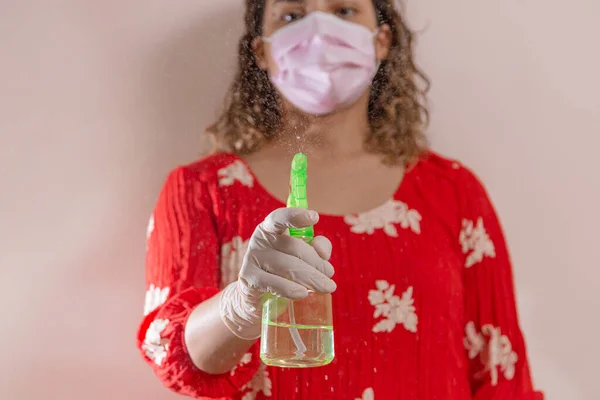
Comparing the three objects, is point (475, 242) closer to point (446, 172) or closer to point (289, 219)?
point (446, 172)

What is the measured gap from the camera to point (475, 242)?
88 cm

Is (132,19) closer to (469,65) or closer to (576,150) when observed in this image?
(469,65)

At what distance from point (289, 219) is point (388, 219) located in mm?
286

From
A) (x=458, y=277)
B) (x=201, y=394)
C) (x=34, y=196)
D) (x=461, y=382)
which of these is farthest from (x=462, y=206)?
(x=34, y=196)

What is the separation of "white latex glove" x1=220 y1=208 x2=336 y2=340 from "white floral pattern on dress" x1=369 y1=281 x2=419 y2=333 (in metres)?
0.21

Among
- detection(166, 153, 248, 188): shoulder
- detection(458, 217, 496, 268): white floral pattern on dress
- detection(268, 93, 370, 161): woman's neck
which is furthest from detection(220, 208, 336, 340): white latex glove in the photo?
detection(458, 217, 496, 268): white floral pattern on dress

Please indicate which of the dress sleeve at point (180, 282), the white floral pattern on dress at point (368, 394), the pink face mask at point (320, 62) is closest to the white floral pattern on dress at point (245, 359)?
the dress sleeve at point (180, 282)

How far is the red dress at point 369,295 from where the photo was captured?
0.75 metres

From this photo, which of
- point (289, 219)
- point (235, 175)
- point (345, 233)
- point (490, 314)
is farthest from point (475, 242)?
point (289, 219)

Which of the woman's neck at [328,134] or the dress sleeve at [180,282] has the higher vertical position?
the woman's neck at [328,134]

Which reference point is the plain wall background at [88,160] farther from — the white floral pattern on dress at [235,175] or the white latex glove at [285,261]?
the white latex glove at [285,261]

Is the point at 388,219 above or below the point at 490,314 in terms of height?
above

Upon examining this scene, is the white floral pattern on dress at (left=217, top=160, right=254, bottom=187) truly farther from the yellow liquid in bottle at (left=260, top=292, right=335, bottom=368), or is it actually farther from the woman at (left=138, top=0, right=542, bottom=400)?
the yellow liquid in bottle at (left=260, top=292, right=335, bottom=368)

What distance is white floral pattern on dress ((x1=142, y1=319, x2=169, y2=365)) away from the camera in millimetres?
723
